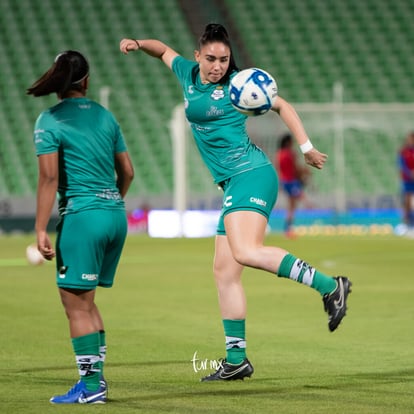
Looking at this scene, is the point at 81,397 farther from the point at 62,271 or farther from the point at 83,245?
the point at 83,245

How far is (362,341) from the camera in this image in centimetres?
961

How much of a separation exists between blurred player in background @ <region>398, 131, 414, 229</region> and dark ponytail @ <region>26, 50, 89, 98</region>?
19.5 metres

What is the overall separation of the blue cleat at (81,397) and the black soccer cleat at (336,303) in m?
1.44

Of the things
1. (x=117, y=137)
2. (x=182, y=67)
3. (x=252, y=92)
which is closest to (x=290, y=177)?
(x=182, y=67)

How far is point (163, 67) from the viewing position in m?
30.5

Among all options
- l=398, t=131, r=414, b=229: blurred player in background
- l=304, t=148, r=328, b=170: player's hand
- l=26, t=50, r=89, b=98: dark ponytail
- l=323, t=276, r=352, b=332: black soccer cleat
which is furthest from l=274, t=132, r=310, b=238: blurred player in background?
l=26, t=50, r=89, b=98: dark ponytail

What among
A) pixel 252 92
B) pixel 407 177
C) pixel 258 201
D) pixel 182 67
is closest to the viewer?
pixel 252 92

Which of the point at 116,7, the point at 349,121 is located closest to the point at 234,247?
the point at 349,121

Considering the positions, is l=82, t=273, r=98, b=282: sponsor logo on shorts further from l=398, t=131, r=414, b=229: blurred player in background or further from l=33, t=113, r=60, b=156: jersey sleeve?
l=398, t=131, r=414, b=229: blurred player in background

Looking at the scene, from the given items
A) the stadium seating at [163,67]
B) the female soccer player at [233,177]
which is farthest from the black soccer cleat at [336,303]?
the stadium seating at [163,67]

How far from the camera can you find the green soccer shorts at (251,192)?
7.48m

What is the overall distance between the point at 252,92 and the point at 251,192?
662 mm

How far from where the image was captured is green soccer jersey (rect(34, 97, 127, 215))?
667 centimetres

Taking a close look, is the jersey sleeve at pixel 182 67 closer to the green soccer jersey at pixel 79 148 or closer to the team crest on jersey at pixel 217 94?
the team crest on jersey at pixel 217 94
